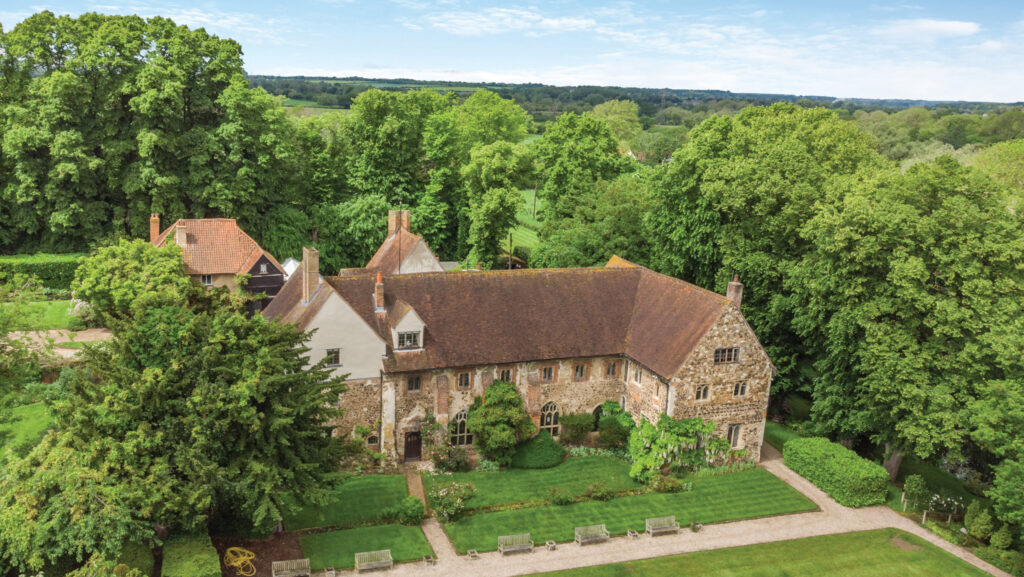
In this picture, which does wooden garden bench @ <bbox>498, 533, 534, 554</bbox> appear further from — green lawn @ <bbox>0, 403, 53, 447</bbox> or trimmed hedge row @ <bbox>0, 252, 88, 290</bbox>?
trimmed hedge row @ <bbox>0, 252, 88, 290</bbox>

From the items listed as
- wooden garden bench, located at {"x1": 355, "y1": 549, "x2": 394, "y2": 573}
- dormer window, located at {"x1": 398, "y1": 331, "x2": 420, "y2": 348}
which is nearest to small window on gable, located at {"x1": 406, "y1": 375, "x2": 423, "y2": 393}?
dormer window, located at {"x1": 398, "y1": 331, "x2": 420, "y2": 348}

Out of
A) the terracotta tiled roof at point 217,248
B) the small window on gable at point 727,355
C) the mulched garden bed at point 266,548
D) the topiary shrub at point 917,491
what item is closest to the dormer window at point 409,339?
the mulched garden bed at point 266,548

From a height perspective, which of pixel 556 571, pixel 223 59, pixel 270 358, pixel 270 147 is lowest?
pixel 556 571

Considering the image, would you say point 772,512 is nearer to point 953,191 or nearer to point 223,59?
point 953,191

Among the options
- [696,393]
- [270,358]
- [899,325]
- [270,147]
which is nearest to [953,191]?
[899,325]

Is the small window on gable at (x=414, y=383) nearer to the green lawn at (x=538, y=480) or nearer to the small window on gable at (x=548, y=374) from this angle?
the green lawn at (x=538, y=480)

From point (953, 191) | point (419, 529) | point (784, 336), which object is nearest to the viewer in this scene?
point (419, 529)
